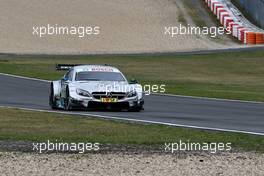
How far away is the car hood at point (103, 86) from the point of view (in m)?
23.1

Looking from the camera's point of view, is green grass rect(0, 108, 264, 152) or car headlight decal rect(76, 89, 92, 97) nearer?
green grass rect(0, 108, 264, 152)

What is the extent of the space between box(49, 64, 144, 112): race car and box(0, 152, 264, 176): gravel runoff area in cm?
825

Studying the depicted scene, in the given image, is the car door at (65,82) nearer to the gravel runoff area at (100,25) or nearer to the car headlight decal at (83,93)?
the car headlight decal at (83,93)

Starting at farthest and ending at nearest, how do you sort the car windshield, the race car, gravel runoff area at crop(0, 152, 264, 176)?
1. the car windshield
2. the race car
3. gravel runoff area at crop(0, 152, 264, 176)

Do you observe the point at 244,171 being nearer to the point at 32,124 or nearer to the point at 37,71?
the point at 32,124

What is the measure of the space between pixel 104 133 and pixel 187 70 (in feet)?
84.8

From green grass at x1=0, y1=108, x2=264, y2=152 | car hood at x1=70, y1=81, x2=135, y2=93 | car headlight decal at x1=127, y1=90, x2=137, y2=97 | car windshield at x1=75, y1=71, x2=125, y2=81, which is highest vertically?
car windshield at x1=75, y1=71, x2=125, y2=81

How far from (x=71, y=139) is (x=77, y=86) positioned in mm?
6939

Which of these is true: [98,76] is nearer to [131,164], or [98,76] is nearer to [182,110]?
[182,110]

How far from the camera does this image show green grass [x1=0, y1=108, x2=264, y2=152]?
16.4 metres

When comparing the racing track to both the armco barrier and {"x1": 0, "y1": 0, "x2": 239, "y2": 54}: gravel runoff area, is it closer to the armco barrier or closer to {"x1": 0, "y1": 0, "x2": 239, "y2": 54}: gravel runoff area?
{"x1": 0, "y1": 0, "x2": 239, "y2": 54}: gravel runoff area

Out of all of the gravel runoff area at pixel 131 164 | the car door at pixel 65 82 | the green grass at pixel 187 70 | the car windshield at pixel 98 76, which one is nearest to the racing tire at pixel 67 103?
the car door at pixel 65 82

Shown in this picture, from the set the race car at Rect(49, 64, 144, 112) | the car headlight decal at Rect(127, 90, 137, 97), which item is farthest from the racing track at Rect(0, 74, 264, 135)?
the car headlight decal at Rect(127, 90, 137, 97)

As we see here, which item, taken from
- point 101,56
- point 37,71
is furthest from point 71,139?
point 101,56
